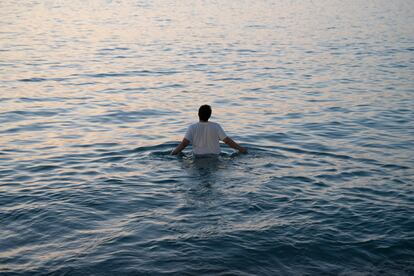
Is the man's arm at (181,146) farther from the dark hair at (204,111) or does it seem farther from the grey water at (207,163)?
the dark hair at (204,111)

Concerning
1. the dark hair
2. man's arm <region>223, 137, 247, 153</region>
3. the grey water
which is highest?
the dark hair

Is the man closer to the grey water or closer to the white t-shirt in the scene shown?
the white t-shirt

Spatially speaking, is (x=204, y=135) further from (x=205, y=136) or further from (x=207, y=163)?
(x=207, y=163)

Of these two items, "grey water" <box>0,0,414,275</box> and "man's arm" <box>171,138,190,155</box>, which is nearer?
"grey water" <box>0,0,414,275</box>

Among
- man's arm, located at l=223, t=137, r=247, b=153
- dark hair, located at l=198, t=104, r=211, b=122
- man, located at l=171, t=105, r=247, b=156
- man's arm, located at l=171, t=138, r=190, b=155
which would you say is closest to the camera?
dark hair, located at l=198, t=104, r=211, b=122

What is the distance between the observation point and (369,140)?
17797 millimetres

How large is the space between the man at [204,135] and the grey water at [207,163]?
0.32m

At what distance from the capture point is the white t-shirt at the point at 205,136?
1439cm

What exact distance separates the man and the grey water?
1.05 feet

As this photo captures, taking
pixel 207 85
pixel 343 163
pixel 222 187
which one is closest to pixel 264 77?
pixel 207 85

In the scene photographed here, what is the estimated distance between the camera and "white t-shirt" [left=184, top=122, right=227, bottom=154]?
47.2ft

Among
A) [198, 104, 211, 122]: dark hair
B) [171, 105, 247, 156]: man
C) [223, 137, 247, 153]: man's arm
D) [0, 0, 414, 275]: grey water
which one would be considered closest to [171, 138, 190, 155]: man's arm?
[171, 105, 247, 156]: man

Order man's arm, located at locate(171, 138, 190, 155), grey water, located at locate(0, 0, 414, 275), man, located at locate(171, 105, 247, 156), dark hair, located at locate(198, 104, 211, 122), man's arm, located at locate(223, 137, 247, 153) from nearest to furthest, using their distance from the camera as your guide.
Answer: grey water, located at locate(0, 0, 414, 275) → dark hair, located at locate(198, 104, 211, 122) → man, located at locate(171, 105, 247, 156) → man's arm, located at locate(171, 138, 190, 155) → man's arm, located at locate(223, 137, 247, 153)

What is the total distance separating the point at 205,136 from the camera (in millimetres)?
14492
